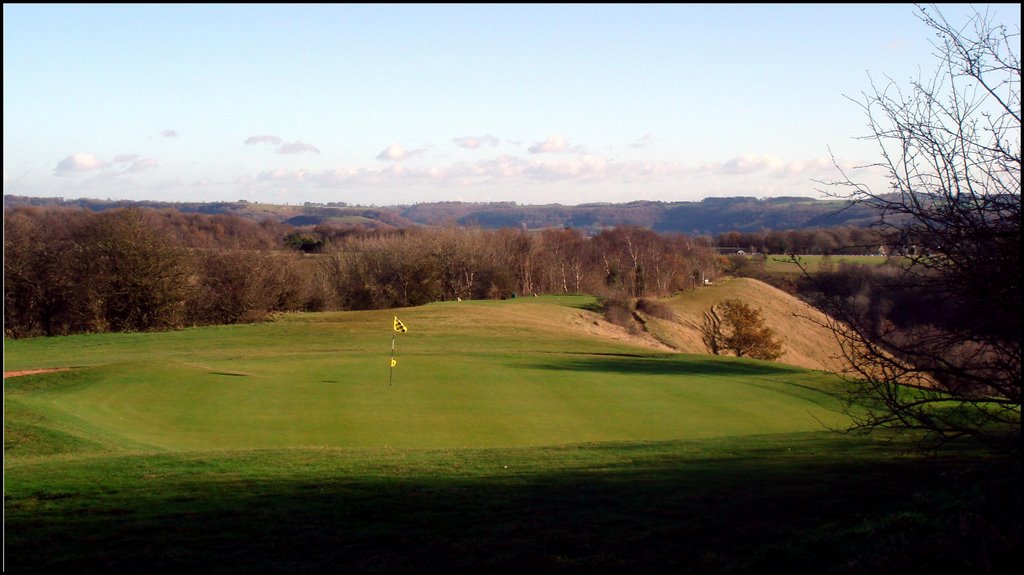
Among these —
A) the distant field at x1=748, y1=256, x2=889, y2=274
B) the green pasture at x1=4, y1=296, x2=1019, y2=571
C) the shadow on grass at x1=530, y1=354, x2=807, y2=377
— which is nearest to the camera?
the green pasture at x1=4, y1=296, x2=1019, y2=571

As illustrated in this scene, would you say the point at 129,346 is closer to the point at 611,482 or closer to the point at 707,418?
the point at 707,418

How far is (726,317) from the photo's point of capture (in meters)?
53.7

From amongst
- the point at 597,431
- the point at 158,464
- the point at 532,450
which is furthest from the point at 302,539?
the point at 597,431

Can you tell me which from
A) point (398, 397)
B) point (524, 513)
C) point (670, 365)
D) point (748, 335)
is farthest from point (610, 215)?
point (524, 513)

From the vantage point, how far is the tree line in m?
45.8

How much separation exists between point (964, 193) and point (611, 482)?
5.36 m

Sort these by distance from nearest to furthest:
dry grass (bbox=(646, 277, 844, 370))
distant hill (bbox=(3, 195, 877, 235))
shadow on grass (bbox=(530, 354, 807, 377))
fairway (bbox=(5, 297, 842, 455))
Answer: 1. fairway (bbox=(5, 297, 842, 455))
2. shadow on grass (bbox=(530, 354, 807, 377))
3. dry grass (bbox=(646, 277, 844, 370))
4. distant hill (bbox=(3, 195, 877, 235))

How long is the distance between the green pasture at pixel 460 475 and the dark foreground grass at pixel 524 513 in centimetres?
4

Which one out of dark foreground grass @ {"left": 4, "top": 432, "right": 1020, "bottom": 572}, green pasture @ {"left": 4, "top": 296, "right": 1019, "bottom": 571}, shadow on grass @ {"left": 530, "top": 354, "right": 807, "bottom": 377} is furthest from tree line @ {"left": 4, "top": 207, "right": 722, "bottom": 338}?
dark foreground grass @ {"left": 4, "top": 432, "right": 1020, "bottom": 572}

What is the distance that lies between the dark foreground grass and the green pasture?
4 cm

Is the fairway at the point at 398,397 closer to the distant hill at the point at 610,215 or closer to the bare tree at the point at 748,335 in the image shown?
the bare tree at the point at 748,335

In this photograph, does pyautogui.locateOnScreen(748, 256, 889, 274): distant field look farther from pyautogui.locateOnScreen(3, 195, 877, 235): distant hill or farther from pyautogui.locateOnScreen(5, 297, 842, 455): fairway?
pyautogui.locateOnScreen(3, 195, 877, 235): distant hill

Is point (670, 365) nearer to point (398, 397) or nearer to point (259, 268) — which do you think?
point (398, 397)

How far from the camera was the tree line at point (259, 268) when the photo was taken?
45.8 m
